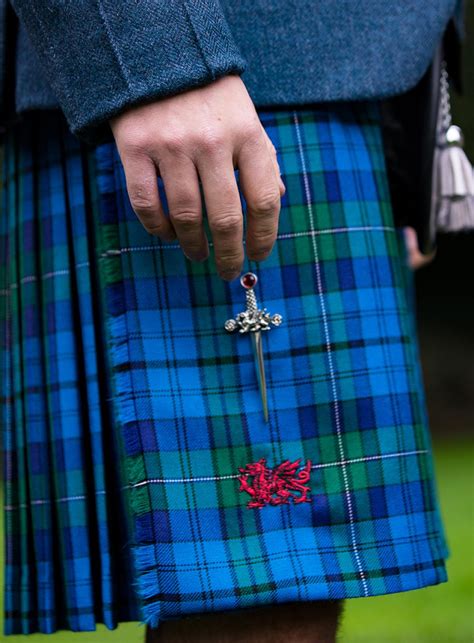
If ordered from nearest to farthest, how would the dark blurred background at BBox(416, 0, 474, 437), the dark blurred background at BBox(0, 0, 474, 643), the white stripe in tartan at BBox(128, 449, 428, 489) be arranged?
the white stripe in tartan at BBox(128, 449, 428, 489) < the dark blurred background at BBox(0, 0, 474, 643) < the dark blurred background at BBox(416, 0, 474, 437)

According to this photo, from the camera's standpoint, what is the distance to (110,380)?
3.42 feet

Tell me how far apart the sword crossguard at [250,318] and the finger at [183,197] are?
0.37ft

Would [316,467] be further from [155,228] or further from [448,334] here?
[448,334]

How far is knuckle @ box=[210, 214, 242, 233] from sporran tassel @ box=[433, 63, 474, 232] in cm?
49

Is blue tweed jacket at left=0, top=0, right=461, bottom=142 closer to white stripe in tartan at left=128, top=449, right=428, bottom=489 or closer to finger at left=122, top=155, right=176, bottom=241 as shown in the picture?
finger at left=122, top=155, right=176, bottom=241

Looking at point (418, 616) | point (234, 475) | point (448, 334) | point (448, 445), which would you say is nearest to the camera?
point (234, 475)

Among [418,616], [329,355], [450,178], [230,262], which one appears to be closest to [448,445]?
[418,616]

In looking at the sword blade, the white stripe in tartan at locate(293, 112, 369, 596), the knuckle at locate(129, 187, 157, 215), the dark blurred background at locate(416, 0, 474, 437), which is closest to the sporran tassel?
the white stripe in tartan at locate(293, 112, 369, 596)

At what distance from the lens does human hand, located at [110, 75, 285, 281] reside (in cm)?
82

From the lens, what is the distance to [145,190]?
847 millimetres

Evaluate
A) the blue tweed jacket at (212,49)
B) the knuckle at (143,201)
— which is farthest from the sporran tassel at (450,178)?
the knuckle at (143,201)

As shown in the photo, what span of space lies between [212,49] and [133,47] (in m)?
0.07

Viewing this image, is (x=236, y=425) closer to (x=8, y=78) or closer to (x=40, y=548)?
(x=40, y=548)

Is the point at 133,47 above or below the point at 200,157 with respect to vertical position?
above
